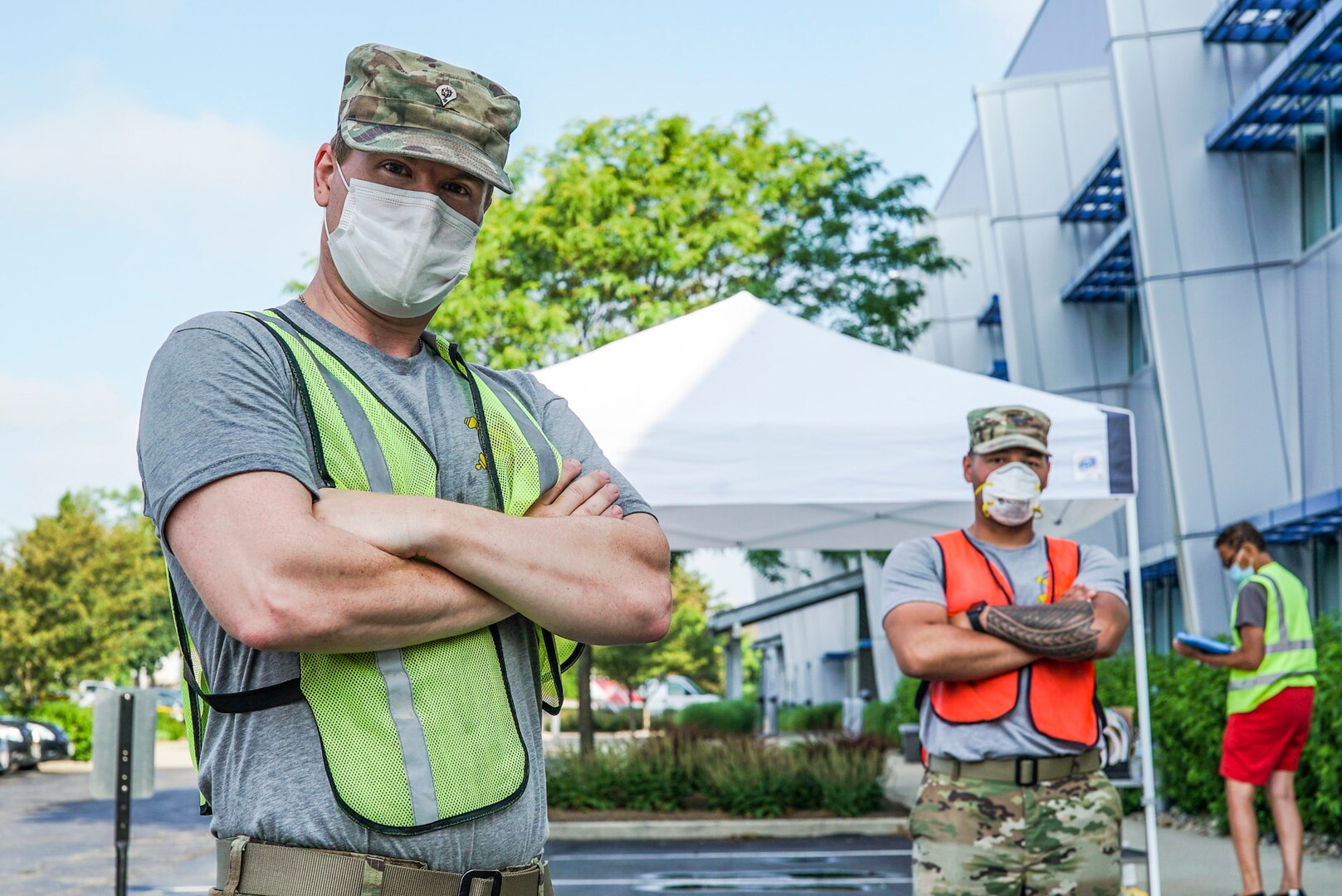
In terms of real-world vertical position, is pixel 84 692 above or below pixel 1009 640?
above

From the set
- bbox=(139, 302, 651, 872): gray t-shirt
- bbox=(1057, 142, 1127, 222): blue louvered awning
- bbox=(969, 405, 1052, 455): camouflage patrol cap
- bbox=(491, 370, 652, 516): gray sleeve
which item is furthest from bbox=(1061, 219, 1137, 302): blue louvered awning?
bbox=(139, 302, 651, 872): gray t-shirt

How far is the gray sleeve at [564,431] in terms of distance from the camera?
220 centimetres

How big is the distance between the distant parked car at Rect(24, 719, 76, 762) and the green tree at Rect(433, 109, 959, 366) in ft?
47.0

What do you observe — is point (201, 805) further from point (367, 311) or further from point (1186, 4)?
point (1186, 4)

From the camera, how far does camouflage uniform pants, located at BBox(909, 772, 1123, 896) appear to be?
3.76m

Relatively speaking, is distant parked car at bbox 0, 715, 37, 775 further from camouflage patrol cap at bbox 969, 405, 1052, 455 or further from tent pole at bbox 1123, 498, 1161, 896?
camouflage patrol cap at bbox 969, 405, 1052, 455

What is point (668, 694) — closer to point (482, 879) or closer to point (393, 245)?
point (393, 245)

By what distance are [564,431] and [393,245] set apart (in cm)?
44

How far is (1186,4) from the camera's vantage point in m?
15.3

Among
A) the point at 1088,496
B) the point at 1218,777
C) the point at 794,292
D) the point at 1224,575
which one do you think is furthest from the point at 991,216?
the point at 1088,496

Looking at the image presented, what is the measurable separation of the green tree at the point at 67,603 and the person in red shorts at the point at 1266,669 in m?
31.3

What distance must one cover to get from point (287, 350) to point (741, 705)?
1581 inches

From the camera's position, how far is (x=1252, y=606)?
770 cm

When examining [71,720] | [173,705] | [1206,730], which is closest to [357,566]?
[1206,730]
